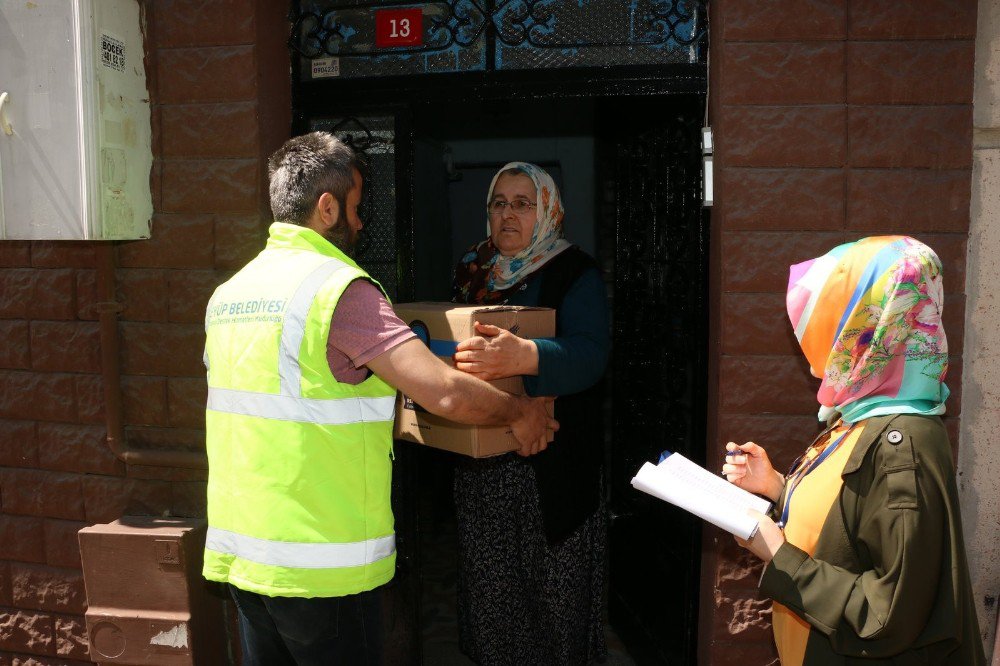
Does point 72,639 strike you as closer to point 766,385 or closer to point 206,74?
point 206,74

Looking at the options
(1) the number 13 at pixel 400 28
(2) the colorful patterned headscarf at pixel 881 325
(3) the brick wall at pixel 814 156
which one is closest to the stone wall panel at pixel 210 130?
(1) the number 13 at pixel 400 28

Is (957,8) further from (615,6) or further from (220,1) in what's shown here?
(220,1)

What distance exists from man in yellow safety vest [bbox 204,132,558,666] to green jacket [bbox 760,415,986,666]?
2.94ft

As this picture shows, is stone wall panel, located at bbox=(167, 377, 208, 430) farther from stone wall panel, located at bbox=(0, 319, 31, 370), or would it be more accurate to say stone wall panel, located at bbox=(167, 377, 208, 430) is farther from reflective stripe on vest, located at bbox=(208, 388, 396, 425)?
reflective stripe on vest, located at bbox=(208, 388, 396, 425)

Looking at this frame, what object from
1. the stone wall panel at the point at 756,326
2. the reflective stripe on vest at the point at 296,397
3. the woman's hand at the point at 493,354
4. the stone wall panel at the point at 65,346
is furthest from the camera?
the stone wall panel at the point at 65,346

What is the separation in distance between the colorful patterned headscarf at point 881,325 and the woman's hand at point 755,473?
1.11 ft

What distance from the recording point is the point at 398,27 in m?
2.97

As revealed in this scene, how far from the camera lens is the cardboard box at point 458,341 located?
7.50 ft

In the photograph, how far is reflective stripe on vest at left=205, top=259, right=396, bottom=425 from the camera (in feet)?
6.01

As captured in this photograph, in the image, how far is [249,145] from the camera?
2873mm

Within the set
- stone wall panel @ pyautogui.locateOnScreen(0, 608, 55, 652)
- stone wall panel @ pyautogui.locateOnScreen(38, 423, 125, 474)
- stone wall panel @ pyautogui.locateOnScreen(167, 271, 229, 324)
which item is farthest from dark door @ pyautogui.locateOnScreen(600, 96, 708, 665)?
stone wall panel @ pyautogui.locateOnScreen(0, 608, 55, 652)

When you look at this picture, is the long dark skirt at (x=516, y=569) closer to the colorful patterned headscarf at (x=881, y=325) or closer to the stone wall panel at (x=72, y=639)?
the colorful patterned headscarf at (x=881, y=325)

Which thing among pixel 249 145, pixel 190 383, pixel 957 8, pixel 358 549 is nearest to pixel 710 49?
pixel 957 8

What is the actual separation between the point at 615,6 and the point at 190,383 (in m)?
2.05
